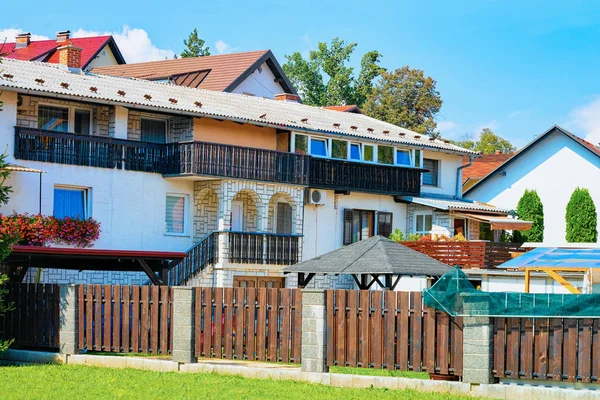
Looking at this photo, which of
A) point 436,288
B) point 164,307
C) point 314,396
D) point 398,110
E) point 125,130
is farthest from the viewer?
point 398,110

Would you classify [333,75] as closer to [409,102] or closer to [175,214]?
[409,102]

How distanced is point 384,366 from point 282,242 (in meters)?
20.0

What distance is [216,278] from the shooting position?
122 feet

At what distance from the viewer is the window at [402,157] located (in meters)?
44.9

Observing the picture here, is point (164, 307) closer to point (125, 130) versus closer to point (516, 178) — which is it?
point (125, 130)

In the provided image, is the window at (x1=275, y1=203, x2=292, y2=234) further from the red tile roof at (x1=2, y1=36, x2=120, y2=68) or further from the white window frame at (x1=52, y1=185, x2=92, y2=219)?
the red tile roof at (x1=2, y1=36, x2=120, y2=68)

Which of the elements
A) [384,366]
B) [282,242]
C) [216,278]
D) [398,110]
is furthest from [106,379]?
[398,110]

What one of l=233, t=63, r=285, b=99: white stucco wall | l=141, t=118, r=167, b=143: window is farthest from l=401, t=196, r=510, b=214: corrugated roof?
l=233, t=63, r=285, b=99: white stucco wall

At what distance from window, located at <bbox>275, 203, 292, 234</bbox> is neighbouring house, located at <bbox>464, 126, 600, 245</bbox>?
1230cm

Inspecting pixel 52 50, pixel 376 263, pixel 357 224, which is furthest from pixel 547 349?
pixel 52 50

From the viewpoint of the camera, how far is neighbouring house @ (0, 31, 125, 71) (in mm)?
56438

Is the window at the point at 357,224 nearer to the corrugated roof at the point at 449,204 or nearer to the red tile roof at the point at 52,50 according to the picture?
the corrugated roof at the point at 449,204

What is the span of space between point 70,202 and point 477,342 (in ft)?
62.5

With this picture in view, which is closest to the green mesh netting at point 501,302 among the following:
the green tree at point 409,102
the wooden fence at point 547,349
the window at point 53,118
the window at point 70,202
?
the wooden fence at point 547,349
